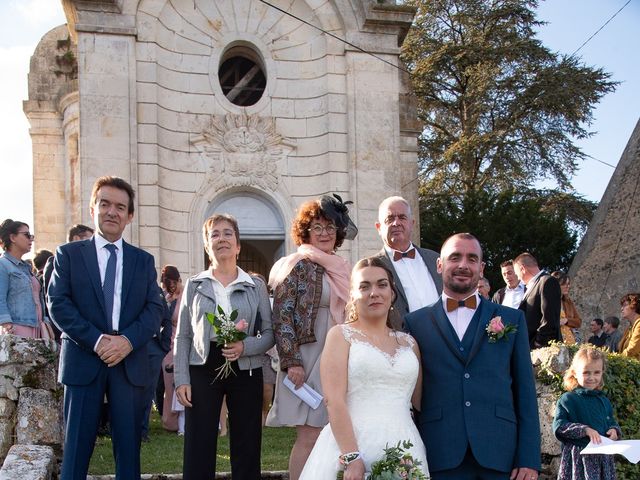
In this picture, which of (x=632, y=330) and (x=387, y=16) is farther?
(x=387, y=16)

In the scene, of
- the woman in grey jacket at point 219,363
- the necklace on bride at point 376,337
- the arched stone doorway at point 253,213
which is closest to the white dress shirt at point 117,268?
the woman in grey jacket at point 219,363

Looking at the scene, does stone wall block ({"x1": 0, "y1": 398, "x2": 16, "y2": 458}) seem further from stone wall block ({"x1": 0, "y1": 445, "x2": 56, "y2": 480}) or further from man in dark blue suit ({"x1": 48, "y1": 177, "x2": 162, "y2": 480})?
man in dark blue suit ({"x1": 48, "y1": 177, "x2": 162, "y2": 480})

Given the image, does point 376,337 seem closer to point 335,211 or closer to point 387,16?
point 335,211

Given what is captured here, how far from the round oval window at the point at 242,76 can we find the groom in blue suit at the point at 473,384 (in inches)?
519

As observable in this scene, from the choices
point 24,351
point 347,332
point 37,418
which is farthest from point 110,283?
point 347,332

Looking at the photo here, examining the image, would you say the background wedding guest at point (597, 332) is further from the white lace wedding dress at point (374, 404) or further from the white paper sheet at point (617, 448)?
the white lace wedding dress at point (374, 404)

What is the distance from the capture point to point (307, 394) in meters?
6.26

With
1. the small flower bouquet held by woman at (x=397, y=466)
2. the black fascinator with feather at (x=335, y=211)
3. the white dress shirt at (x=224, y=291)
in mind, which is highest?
the black fascinator with feather at (x=335, y=211)

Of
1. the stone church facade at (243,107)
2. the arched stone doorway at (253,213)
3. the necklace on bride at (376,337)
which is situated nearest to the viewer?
the necklace on bride at (376,337)

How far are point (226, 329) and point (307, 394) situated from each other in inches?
28.9

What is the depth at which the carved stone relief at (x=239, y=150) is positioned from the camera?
17141 millimetres

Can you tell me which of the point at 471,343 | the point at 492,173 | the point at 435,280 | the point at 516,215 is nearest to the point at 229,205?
the point at 435,280

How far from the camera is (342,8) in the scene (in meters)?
17.7

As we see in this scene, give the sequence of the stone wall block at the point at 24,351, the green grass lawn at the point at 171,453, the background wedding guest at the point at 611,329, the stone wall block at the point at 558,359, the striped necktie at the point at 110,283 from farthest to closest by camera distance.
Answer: the background wedding guest at the point at 611,329, the green grass lawn at the point at 171,453, the stone wall block at the point at 558,359, the stone wall block at the point at 24,351, the striped necktie at the point at 110,283
